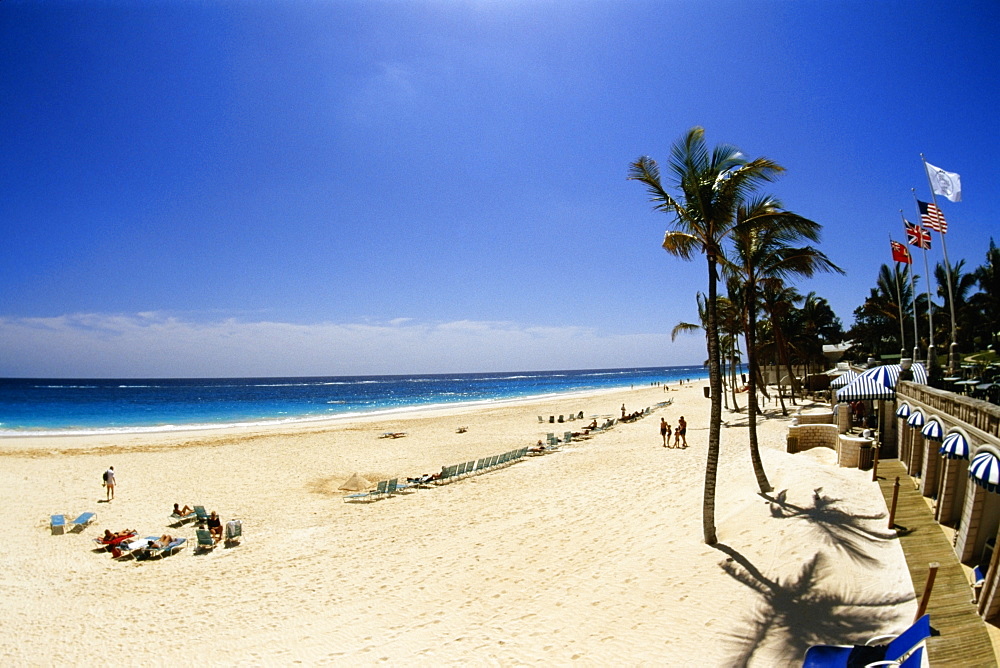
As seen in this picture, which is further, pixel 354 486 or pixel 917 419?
pixel 354 486

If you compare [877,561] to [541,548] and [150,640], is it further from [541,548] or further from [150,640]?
[150,640]

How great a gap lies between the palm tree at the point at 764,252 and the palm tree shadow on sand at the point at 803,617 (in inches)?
166

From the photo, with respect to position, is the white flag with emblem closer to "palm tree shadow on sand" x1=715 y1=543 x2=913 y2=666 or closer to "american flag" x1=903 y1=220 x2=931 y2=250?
"american flag" x1=903 y1=220 x2=931 y2=250

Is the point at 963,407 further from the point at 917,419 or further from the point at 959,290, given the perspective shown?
the point at 959,290

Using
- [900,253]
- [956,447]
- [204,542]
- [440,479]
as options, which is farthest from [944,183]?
[204,542]

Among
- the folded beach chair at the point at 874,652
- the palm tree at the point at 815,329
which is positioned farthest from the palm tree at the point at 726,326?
the folded beach chair at the point at 874,652

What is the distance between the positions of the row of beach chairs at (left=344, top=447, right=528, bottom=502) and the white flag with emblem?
15838 millimetres

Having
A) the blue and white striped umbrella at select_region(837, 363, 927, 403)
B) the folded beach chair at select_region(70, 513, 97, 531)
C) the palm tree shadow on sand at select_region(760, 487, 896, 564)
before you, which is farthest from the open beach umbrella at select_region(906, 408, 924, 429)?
the folded beach chair at select_region(70, 513, 97, 531)

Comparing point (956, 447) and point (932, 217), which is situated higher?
point (932, 217)

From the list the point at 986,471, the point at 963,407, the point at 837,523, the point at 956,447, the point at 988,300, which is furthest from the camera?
the point at 988,300

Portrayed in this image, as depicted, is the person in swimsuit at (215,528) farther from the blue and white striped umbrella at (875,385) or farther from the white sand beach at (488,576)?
the blue and white striped umbrella at (875,385)

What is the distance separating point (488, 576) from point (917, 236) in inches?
574

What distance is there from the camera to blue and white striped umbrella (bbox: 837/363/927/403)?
12.6 m

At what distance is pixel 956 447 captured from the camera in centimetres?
738
